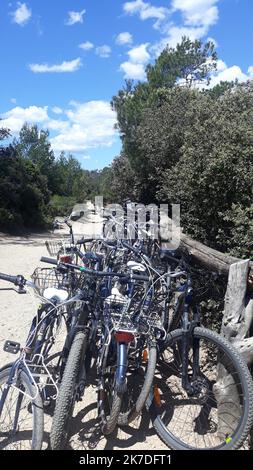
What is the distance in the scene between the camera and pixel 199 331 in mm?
2744

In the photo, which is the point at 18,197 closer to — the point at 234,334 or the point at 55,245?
the point at 55,245

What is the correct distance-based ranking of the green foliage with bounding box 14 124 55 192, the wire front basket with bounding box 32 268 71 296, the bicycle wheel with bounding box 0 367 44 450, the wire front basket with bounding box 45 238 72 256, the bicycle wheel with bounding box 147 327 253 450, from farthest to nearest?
the green foliage with bounding box 14 124 55 192, the wire front basket with bounding box 45 238 72 256, the wire front basket with bounding box 32 268 71 296, the bicycle wheel with bounding box 147 327 253 450, the bicycle wheel with bounding box 0 367 44 450

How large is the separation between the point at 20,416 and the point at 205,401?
1235mm

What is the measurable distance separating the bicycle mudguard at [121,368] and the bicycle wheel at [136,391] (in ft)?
0.52

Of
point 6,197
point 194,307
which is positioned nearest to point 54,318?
point 194,307

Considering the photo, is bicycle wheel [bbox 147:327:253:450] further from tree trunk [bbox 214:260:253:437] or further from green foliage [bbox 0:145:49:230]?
green foliage [bbox 0:145:49:230]

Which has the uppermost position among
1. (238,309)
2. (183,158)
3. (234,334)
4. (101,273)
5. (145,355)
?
(183,158)

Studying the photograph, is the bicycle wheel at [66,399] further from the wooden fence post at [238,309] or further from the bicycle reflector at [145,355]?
the wooden fence post at [238,309]

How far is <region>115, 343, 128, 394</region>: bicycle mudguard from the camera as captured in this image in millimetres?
2545

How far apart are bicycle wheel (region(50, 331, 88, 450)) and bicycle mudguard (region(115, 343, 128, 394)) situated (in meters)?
0.24

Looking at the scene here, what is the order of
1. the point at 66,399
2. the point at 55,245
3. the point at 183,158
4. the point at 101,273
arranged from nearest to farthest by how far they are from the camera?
the point at 66,399 → the point at 101,273 → the point at 55,245 → the point at 183,158

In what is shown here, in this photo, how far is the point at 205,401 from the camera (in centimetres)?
286

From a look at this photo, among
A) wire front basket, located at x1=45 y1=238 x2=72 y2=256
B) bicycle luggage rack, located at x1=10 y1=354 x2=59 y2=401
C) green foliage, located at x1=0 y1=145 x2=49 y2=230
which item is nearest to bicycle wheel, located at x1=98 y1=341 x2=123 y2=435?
bicycle luggage rack, located at x1=10 y1=354 x2=59 y2=401

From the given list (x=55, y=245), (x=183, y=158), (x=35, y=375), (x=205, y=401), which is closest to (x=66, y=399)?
(x=35, y=375)
